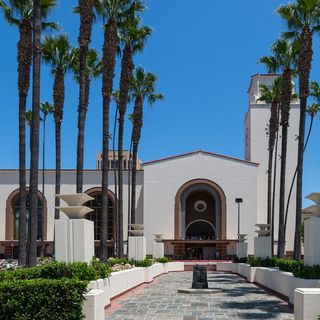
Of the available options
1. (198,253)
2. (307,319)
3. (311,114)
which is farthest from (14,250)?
(307,319)

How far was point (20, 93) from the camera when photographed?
26.8 metres

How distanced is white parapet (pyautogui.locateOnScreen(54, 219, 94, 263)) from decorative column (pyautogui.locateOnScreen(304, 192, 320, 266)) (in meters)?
6.41

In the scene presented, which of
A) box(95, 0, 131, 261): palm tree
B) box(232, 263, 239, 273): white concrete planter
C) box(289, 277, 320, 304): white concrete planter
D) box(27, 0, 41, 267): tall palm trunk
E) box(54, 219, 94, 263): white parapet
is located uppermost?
box(95, 0, 131, 261): palm tree

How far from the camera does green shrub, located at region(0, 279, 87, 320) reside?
37.1 feet

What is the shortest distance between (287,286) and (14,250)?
140 feet

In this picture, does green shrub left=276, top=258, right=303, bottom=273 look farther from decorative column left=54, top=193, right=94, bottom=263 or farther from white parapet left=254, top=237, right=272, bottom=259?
decorative column left=54, top=193, right=94, bottom=263

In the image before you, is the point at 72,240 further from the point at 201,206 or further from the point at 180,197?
the point at 201,206

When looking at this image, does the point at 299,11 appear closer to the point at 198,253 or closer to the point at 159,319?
the point at 159,319

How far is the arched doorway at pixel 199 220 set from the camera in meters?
57.9

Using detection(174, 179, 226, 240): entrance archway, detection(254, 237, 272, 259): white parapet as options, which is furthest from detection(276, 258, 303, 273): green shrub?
detection(174, 179, 226, 240): entrance archway

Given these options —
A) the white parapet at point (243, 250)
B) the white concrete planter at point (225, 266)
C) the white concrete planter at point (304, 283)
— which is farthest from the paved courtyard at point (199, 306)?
the white concrete planter at point (225, 266)

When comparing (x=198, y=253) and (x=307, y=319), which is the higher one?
(x=307, y=319)

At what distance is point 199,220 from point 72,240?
1804 inches

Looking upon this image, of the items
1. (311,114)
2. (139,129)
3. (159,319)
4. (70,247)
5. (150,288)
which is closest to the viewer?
(159,319)
